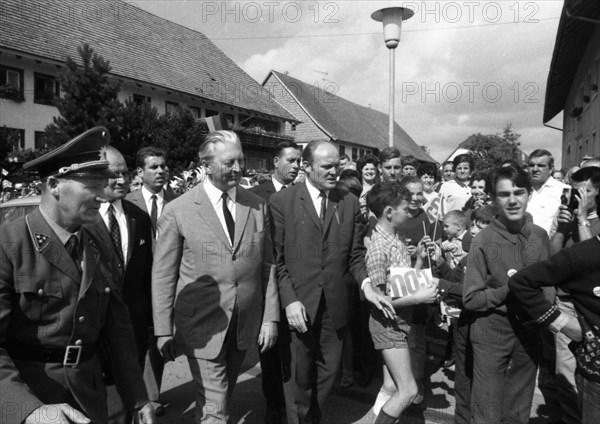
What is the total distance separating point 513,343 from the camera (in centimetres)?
314

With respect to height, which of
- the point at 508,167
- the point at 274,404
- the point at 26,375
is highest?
the point at 508,167

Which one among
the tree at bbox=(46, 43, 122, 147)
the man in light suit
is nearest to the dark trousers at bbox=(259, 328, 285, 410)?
the man in light suit

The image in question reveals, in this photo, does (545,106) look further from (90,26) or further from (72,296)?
(72,296)

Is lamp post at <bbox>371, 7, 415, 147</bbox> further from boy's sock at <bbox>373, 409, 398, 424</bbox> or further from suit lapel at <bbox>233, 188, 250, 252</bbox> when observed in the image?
boy's sock at <bbox>373, 409, 398, 424</bbox>

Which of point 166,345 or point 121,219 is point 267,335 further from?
point 121,219

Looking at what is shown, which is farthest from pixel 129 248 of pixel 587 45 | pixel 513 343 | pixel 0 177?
pixel 587 45

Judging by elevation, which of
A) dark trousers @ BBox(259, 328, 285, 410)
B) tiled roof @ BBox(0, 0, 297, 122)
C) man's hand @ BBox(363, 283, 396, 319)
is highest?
tiled roof @ BBox(0, 0, 297, 122)

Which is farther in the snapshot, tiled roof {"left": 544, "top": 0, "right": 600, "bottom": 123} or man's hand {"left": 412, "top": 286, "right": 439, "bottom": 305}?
tiled roof {"left": 544, "top": 0, "right": 600, "bottom": 123}

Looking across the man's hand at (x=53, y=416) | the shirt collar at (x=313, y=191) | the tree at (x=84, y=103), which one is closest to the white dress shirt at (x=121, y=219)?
the shirt collar at (x=313, y=191)

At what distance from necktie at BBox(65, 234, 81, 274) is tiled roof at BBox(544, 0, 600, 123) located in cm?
1227

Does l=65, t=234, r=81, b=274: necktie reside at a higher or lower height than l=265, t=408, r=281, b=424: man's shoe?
A: higher

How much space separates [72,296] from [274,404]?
→ 251 cm

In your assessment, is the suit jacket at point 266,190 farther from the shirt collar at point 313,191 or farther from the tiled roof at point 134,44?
the tiled roof at point 134,44

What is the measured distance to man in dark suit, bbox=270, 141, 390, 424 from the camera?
3658 millimetres
